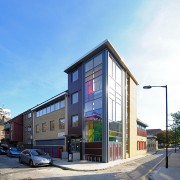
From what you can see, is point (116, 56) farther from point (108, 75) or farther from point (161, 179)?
point (161, 179)

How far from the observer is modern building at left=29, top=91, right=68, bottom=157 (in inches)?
1332

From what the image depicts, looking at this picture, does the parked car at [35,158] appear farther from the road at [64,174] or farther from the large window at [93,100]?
the large window at [93,100]

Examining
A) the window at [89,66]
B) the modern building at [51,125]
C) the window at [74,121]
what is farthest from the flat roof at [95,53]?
the window at [74,121]

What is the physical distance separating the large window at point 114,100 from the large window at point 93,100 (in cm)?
101

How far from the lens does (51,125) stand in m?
38.0

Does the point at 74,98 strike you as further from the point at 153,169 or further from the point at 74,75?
the point at 153,169

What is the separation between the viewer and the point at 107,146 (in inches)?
1024

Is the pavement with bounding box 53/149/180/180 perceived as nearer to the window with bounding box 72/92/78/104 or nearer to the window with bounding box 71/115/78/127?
the window with bounding box 71/115/78/127

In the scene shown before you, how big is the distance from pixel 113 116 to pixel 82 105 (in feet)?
11.4

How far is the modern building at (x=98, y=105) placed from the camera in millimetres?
26688

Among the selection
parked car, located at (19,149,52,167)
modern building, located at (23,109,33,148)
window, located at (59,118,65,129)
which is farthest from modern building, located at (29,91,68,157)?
parked car, located at (19,149,52,167)

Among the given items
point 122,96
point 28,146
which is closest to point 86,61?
point 122,96

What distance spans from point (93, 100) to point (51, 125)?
1193 cm

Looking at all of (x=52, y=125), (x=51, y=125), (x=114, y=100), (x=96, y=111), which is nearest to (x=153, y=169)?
(x=96, y=111)
